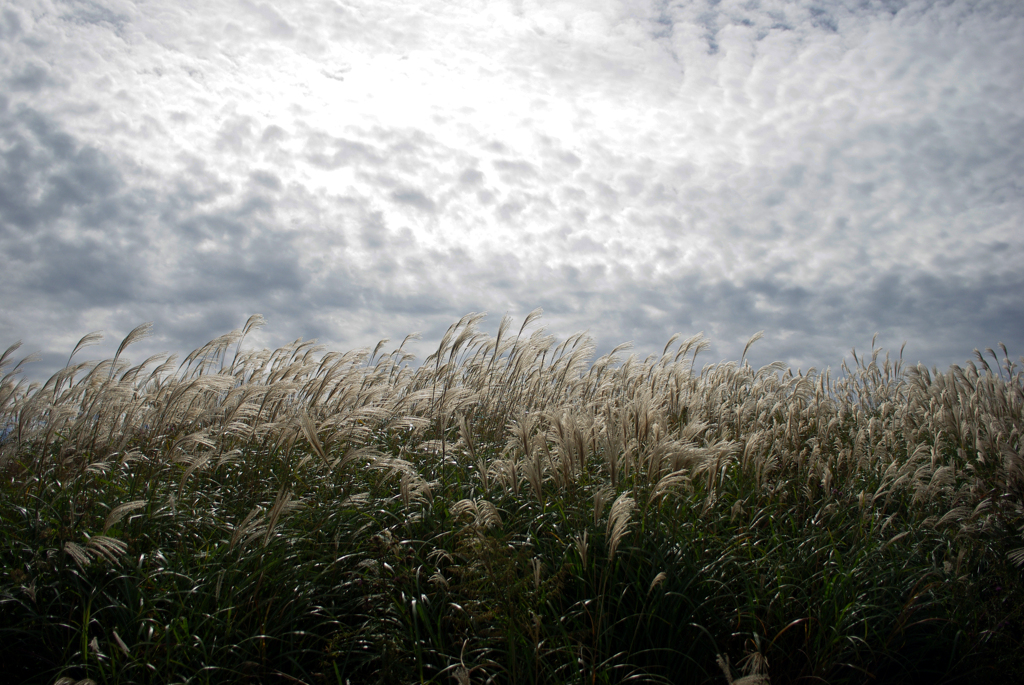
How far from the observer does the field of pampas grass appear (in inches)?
91.0

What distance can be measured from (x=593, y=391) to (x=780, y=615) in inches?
133

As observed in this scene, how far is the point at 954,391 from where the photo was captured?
5.36 m

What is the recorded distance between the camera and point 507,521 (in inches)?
118

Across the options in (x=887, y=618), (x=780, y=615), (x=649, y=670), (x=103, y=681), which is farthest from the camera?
(x=887, y=618)

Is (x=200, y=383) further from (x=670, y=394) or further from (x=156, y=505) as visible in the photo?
(x=670, y=394)

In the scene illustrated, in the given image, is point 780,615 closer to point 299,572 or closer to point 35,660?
point 299,572

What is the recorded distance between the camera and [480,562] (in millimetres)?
2322

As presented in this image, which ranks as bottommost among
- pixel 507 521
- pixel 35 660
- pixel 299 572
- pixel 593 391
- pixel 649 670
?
pixel 35 660

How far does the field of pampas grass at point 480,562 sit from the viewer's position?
231 cm

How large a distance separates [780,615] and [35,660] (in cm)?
327

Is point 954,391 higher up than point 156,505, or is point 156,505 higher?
point 954,391

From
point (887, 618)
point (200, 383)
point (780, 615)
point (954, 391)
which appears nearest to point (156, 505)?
point (200, 383)

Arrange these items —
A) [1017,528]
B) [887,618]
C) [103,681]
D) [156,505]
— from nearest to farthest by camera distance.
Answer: [103,681], [887,618], [156,505], [1017,528]

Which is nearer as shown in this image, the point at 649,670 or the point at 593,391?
the point at 649,670
